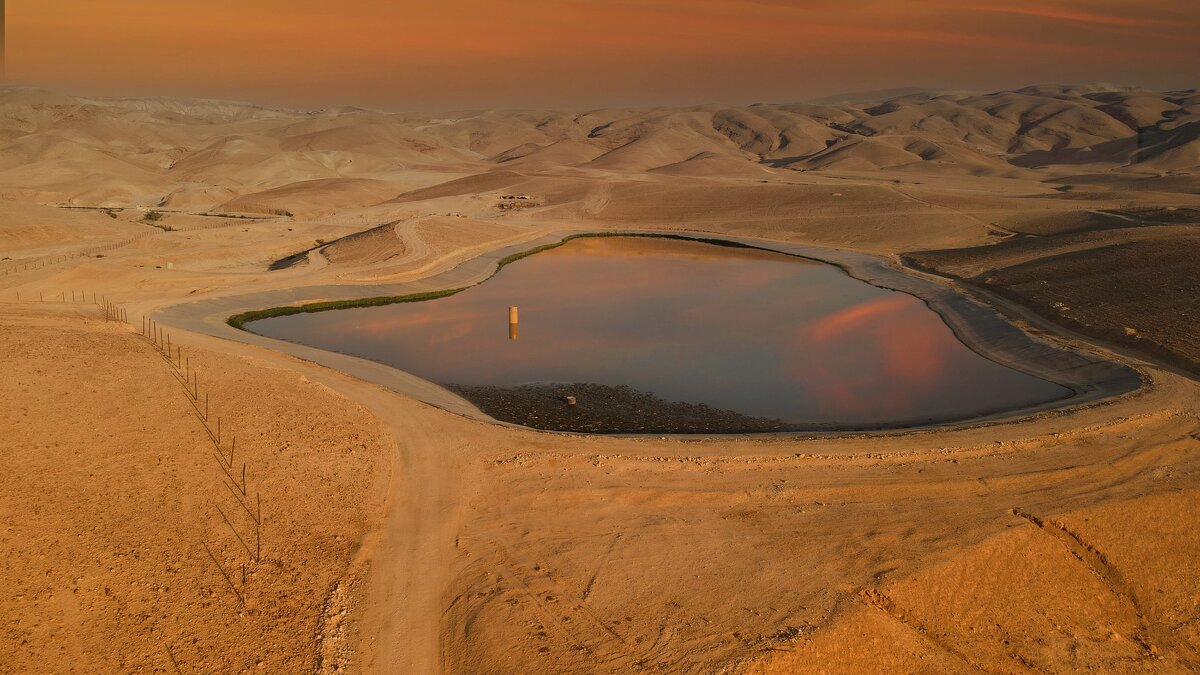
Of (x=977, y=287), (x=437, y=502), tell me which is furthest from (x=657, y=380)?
(x=977, y=287)

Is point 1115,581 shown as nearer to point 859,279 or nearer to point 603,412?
point 603,412

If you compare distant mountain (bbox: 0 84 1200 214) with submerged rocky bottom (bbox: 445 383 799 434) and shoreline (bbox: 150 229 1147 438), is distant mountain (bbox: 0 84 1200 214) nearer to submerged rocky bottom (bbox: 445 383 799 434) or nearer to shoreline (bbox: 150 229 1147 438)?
shoreline (bbox: 150 229 1147 438)

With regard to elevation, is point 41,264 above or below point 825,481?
above

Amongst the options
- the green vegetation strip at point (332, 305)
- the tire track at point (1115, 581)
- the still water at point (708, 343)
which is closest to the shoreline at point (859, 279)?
the green vegetation strip at point (332, 305)

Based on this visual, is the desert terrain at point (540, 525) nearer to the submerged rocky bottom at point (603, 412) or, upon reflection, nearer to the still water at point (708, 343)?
the submerged rocky bottom at point (603, 412)

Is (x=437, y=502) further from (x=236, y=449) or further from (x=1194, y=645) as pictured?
(x=1194, y=645)

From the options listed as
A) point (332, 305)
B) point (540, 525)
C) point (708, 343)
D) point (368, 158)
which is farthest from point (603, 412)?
point (368, 158)

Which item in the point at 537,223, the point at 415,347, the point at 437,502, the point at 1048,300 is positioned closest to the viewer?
the point at 437,502
